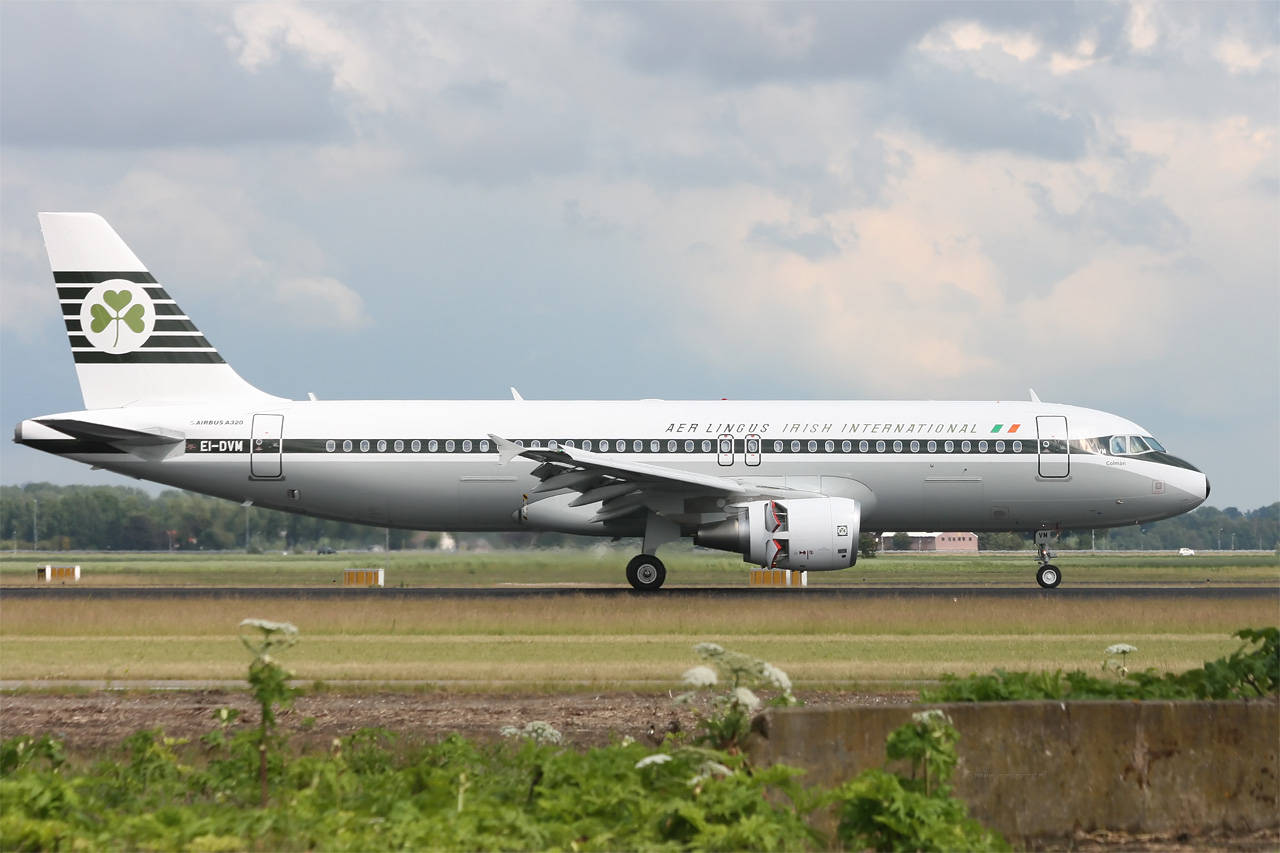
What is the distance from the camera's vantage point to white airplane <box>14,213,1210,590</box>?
28.0 metres

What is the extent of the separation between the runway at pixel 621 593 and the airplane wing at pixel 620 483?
71.6 inches

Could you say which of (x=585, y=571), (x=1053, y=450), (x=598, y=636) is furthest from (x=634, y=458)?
(x=1053, y=450)

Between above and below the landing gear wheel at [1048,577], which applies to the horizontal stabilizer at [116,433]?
above

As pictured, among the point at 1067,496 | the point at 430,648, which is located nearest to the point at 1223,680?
the point at 430,648

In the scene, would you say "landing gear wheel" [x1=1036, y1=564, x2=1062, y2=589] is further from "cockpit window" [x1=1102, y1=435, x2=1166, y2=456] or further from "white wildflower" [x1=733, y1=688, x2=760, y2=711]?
"white wildflower" [x1=733, y1=688, x2=760, y2=711]

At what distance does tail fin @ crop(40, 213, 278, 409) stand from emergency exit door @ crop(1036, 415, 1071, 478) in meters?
16.8

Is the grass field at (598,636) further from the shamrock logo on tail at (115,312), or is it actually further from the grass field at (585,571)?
the shamrock logo on tail at (115,312)

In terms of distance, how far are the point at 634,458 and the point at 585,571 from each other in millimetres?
2925

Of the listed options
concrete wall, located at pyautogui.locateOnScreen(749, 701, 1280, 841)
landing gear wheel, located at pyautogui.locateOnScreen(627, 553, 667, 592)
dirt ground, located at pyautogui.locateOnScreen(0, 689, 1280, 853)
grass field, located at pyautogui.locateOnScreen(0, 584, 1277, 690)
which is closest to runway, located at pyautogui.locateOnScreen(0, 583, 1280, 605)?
landing gear wheel, located at pyautogui.locateOnScreen(627, 553, 667, 592)

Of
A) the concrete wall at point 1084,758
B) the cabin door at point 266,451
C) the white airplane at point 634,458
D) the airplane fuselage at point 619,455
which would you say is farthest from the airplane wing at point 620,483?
the concrete wall at point 1084,758

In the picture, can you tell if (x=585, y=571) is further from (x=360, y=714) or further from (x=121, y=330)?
(x=360, y=714)

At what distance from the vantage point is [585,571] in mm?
29266

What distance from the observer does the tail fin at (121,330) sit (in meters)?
29.8

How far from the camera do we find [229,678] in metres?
14.9
